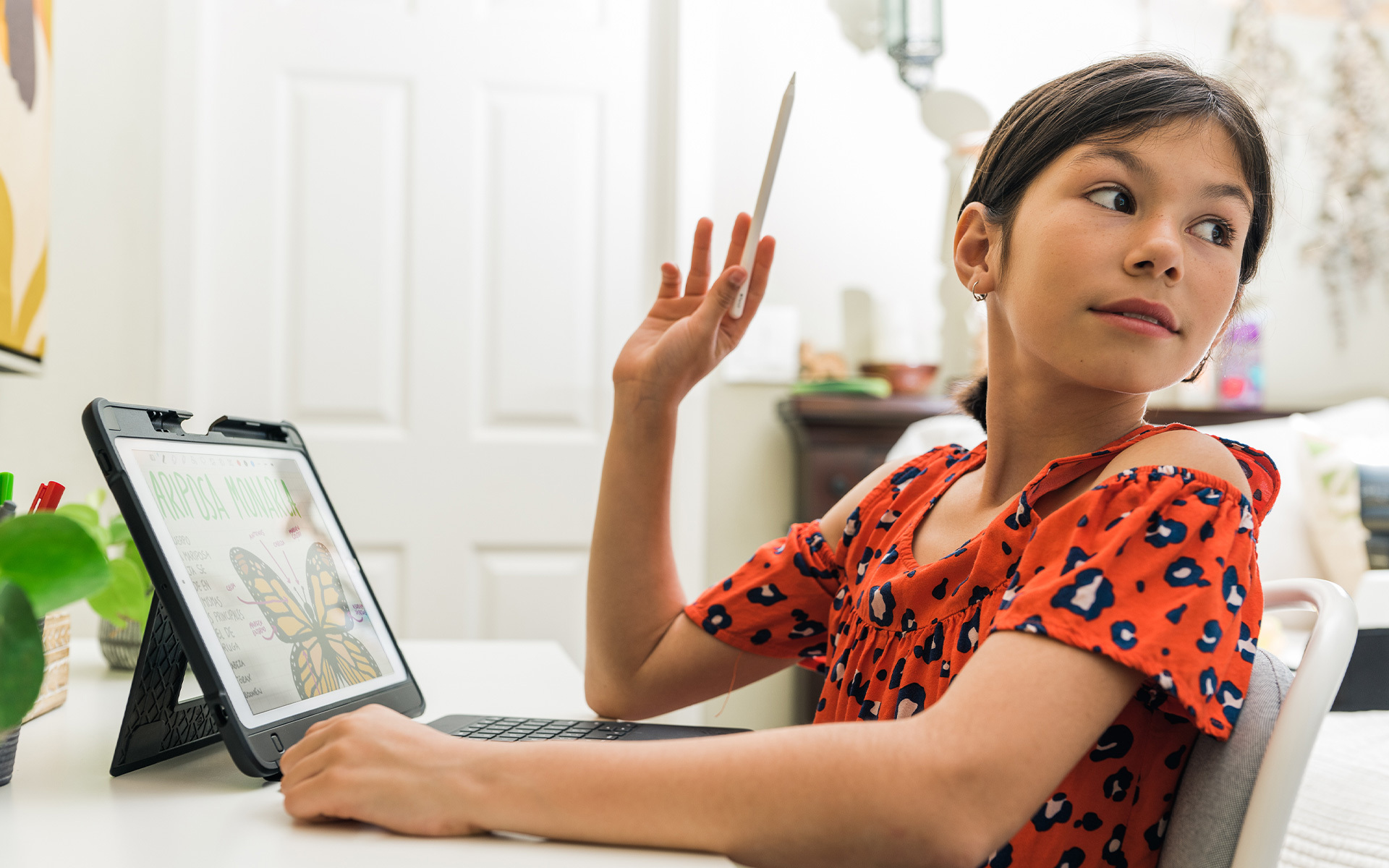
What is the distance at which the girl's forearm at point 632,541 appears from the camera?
0.96m

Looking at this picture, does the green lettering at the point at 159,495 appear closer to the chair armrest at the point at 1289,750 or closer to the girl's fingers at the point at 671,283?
the girl's fingers at the point at 671,283

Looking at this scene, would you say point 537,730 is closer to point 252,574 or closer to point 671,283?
point 252,574

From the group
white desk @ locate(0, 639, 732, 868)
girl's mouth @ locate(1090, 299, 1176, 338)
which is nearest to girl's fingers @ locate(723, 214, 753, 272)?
girl's mouth @ locate(1090, 299, 1176, 338)

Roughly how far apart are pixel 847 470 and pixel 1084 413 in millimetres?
1521

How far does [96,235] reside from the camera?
2.18 m

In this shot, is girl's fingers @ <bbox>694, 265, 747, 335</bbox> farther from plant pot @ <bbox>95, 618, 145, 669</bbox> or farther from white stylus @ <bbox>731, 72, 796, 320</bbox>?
plant pot @ <bbox>95, 618, 145, 669</bbox>

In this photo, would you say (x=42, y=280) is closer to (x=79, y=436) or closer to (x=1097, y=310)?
(x=79, y=436)

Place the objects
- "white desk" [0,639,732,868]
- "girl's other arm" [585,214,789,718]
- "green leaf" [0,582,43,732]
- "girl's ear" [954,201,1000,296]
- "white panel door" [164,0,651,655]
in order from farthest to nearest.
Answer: "white panel door" [164,0,651,655] → "girl's other arm" [585,214,789,718] → "girl's ear" [954,201,1000,296] → "white desk" [0,639,732,868] → "green leaf" [0,582,43,732]

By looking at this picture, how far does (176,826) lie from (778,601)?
54 cm

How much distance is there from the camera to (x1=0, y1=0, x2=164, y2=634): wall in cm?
212

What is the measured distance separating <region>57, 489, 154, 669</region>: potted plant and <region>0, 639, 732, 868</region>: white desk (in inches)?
3.4

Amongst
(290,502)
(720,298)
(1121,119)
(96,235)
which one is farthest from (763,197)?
(96,235)

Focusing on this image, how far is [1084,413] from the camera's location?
79cm

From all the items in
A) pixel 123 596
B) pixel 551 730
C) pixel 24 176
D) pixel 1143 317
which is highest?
pixel 24 176
